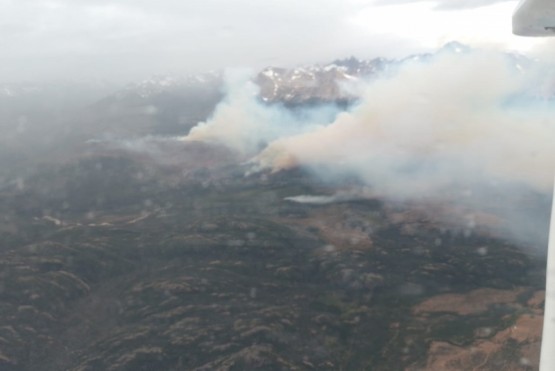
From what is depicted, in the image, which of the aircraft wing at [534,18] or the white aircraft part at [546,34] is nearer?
the white aircraft part at [546,34]

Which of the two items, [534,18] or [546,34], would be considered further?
[546,34]

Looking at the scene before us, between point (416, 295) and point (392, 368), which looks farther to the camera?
point (416, 295)

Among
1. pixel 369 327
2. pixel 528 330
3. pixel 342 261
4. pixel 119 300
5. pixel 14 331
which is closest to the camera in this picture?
pixel 528 330

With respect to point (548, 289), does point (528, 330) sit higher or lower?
lower

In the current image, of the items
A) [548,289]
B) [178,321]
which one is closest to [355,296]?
[178,321]

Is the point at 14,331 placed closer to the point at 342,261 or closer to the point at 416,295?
the point at 342,261

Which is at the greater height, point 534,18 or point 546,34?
point 534,18

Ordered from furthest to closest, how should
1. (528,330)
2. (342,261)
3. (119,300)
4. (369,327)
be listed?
(342,261), (119,300), (369,327), (528,330)

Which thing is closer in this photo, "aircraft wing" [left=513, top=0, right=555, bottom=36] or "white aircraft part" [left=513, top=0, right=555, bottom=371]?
"white aircraft part" [left=513, top=0, right=555, bottom=371]
